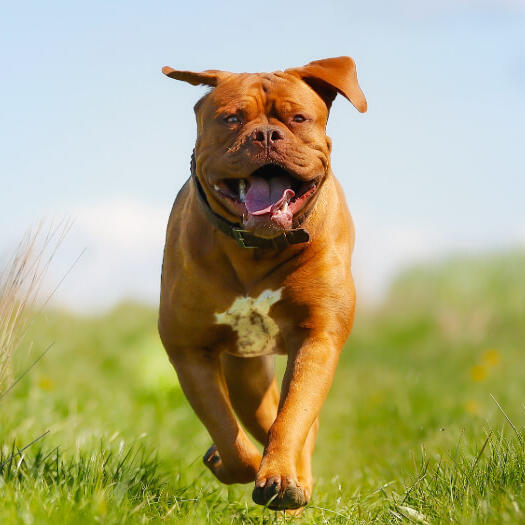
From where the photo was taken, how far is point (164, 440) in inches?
290

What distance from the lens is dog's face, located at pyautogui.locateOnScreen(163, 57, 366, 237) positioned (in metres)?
3.87

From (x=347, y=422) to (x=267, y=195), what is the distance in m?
4.86

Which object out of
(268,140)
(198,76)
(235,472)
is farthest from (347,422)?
(268,140)

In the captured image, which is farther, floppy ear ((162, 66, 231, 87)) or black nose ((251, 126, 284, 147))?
floppy ear ((162, 66, 231, 87))

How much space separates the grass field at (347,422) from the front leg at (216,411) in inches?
8.0

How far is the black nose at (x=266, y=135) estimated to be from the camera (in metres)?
3.86

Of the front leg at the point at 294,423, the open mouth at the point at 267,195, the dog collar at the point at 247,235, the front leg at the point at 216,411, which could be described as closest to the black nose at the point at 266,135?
the open mouth at the point at 267,195

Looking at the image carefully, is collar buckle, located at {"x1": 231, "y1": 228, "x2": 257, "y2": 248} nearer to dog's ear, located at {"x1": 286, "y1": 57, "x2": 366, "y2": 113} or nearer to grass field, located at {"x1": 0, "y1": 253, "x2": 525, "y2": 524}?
dog's ear, located at {"x1": 286, "y1": 57, "x2": 366, "y2": 113}

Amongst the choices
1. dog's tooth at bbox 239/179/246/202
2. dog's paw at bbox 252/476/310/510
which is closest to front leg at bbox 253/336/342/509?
dog's paw at bbox 252/476/310/510

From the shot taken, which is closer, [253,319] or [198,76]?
[253,319]

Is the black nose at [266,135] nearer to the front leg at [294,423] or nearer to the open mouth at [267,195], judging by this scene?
the open mouth at [267,195]

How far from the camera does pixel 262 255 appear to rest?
13.7 feet

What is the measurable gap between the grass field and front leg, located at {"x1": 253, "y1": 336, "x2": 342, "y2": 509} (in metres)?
0.32

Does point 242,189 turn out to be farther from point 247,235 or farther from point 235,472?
point 235,472
